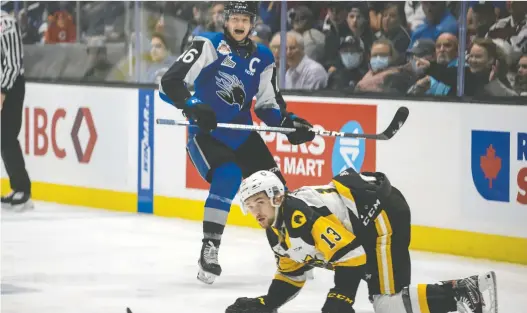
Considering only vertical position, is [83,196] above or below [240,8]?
below

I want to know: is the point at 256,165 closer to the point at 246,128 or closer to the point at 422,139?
the point at 246,128

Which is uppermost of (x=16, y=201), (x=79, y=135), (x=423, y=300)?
(x=79, y=135)

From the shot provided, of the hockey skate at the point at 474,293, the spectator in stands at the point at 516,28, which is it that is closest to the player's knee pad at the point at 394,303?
the hockey skate at the point at 474,293

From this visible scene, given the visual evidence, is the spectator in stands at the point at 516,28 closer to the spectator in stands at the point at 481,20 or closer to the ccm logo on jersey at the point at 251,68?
the spectator in stands at the point at 481,20

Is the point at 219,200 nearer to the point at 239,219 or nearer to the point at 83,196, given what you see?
the point at 239,219

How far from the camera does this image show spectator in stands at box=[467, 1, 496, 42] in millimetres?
6605

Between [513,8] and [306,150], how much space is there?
1.52m

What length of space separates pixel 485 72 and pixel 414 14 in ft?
1.82

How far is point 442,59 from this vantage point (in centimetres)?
679

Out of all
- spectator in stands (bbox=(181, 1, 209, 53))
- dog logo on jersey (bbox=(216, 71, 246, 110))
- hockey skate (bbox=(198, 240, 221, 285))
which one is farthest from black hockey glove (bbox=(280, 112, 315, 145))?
spectator in stands (bbox=(181, 1, 209, 53))

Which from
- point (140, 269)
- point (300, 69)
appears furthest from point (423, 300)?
point (300, 69)

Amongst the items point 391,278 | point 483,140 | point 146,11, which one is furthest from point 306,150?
point 391,278

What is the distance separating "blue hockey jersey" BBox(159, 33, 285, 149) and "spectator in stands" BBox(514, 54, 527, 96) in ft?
4.60

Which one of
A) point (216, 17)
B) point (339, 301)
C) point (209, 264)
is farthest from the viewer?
point (216, 17)
